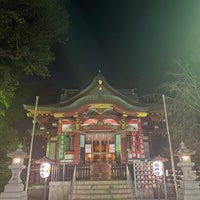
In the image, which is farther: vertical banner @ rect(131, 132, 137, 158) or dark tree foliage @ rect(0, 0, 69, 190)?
vertical banner @ rect(131, 132, 137, 158)

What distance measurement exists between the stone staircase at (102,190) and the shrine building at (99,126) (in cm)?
378

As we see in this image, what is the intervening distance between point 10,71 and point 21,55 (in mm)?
1423

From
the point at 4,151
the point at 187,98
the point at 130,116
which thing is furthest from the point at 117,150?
the point at 4,151

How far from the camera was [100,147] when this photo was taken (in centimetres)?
1431

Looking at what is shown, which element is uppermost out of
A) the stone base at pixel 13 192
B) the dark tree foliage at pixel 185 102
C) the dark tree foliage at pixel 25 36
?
the dark tree foliage at pixel 25 36

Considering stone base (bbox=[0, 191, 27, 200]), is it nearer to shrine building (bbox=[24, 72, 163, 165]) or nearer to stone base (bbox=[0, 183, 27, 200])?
stone base (bbox=[0, 183, 27, 200])

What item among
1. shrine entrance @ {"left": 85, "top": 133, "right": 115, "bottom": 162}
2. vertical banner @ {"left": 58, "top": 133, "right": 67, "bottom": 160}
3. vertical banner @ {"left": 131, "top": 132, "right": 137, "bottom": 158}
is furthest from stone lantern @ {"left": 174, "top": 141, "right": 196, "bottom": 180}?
vertical banner @ {"left": 58, "top": 133, "right": 67, "bottom": 160}

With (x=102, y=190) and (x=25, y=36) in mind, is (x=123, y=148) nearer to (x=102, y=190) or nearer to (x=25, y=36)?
(x=102, y=190)

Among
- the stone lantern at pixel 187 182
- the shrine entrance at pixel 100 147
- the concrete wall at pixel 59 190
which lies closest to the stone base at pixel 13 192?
the concrete wall at pixel 59 190

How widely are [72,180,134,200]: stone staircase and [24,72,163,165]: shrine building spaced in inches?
149

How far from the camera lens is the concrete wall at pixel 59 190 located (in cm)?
905

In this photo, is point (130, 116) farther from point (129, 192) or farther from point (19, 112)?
point (19, 112)

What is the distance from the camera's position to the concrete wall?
9.05 m

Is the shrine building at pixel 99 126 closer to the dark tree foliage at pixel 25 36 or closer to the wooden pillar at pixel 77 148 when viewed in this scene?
the wooden pillar at pixel 77 148
